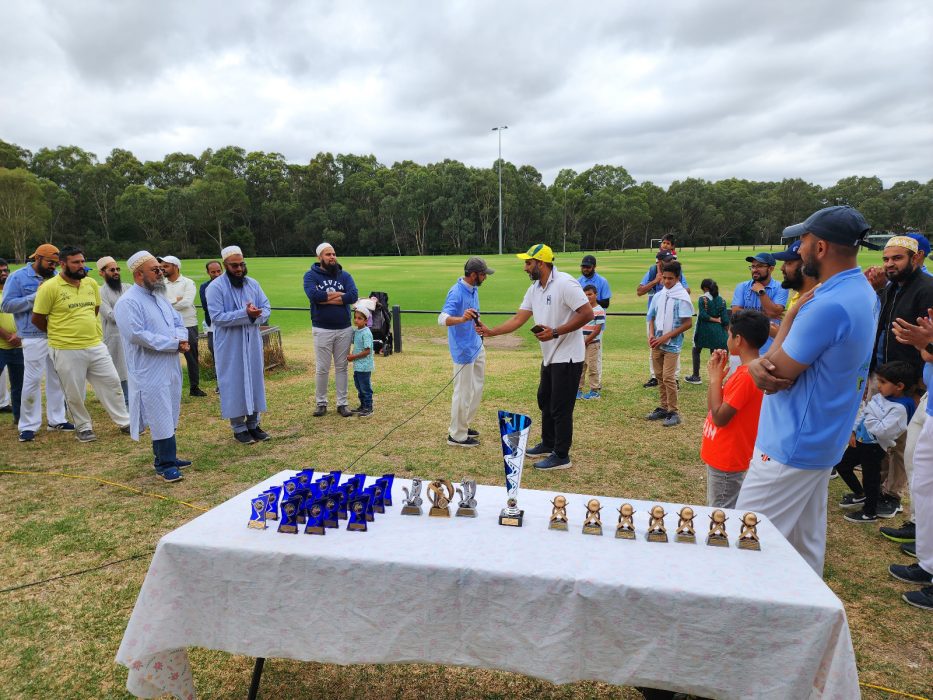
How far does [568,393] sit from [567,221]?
Result: 84.1 metres

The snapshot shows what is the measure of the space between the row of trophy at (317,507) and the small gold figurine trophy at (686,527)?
1.34 metres

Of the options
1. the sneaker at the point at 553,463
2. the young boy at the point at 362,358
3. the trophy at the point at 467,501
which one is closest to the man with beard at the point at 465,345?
the sneaker at the point at 553,463

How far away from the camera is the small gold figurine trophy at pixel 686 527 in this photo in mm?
2258

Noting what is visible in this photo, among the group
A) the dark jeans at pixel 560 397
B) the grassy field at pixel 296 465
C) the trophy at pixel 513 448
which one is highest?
the trophy at pixel 513 448

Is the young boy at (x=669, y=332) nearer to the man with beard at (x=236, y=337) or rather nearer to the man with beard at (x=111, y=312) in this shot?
the man with beard at (x=236, y=337)

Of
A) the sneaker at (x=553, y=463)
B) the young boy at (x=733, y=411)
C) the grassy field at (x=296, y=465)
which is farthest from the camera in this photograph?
the sneaker at (x=553, y=463)

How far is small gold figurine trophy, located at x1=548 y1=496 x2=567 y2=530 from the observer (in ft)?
7.80

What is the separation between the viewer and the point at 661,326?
24.0 ft

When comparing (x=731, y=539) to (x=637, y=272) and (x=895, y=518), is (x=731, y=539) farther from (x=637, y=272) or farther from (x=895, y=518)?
(x=637, y=272)

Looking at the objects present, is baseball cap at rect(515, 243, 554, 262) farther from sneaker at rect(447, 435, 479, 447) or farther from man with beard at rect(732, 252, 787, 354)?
man with beard at rect(732, 252, 787, 354)

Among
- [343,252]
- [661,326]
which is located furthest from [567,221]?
[661,326]

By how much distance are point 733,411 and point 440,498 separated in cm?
190

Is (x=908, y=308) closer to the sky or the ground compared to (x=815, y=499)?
closer to the sky

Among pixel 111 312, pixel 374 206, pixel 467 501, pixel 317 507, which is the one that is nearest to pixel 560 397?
pixel 467 501
